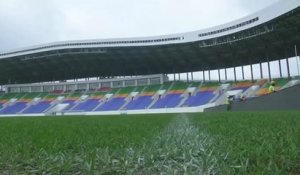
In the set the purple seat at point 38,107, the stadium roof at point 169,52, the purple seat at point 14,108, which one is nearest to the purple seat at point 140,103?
the stadium roof at point 169,52

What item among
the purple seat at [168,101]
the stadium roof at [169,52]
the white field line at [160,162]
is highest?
the stadium roof at [169,52]

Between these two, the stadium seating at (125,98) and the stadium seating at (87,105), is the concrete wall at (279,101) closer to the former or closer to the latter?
the stadium seating at (125,98)

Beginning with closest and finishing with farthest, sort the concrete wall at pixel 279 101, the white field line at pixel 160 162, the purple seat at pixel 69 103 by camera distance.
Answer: the white field line at pixel 160 162, the concrete wall at pixel 279 101, the purple seat at pixel 69 103

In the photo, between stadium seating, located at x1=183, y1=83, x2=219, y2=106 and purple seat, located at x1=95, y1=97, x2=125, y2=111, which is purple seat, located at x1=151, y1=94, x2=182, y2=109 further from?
purple seat, located at x1=95, y1=97, x2=125, y2=111

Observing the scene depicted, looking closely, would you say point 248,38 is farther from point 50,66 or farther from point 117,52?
point 50,66

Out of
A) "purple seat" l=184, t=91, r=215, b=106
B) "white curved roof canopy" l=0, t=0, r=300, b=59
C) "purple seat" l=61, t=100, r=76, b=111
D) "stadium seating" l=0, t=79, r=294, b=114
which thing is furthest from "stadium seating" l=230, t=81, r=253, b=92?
"purple seat" l=61, t=100, r=76, b=111

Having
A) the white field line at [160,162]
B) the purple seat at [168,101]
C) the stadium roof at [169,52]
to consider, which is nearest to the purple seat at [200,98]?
the purple seat at [168,101]

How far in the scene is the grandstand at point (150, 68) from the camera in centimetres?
5103

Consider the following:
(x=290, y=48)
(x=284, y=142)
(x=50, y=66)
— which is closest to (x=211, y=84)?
(x=290, y=48)

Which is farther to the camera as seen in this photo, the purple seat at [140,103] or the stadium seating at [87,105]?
the stadium seating at [87,105]

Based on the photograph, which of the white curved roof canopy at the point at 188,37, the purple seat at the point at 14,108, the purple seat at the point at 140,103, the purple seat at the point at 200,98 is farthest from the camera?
the purple seat at the point at 14,108

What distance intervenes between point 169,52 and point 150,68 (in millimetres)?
11364

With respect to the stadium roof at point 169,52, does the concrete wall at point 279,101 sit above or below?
below

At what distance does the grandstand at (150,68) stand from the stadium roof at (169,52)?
9 cm
